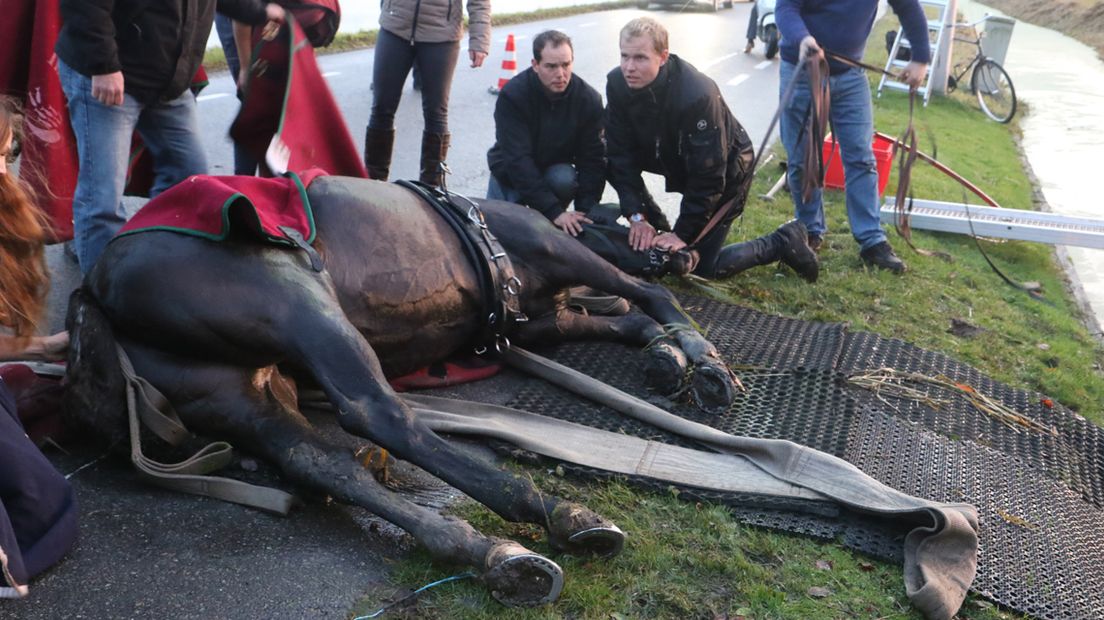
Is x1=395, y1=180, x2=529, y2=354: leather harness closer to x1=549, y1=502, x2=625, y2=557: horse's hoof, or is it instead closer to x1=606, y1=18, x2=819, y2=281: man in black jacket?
x1=549, y1=502, x2=625, y2=557: horse's hoof

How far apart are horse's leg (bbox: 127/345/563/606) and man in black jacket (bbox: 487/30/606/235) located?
7.07ft

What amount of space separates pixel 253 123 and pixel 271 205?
129 centimetres

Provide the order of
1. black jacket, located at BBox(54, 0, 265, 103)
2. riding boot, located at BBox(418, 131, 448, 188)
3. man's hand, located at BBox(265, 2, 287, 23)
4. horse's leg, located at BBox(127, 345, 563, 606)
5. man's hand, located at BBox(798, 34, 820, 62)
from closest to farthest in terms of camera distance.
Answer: horse's leg, located at BBox(127, 345, 563, 606) < black jacket, located at BBox(54, 0, 265, 103) < man's hand, located at BBox(265, 2, 287, 23) < man's hand, located at BBox(798, 34, 820, 62) < riding boot, located at BBox(418, 131, 448, 188)

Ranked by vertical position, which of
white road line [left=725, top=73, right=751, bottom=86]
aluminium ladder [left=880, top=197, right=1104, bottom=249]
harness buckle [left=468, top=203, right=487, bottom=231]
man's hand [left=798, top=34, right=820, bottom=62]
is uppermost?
man's hand [left=798, top=34, right=820, bottom=62]

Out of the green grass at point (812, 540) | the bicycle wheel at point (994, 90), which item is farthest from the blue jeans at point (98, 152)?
the bicycle wheel at point (994, 90)

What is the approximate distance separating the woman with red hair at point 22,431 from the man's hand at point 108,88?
538 millimetres

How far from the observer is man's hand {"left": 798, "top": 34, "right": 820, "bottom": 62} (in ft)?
17.3

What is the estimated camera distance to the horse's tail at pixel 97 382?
2.92 m

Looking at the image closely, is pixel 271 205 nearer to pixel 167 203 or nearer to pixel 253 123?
pixel 167 203

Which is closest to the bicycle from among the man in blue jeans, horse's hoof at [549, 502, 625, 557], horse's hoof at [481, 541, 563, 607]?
the man in blue jeans

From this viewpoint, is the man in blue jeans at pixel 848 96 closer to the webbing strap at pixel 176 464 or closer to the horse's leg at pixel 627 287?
the horse's leg at pixel 627 287

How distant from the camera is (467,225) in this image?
3799 mm

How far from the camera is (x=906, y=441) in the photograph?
368 cm

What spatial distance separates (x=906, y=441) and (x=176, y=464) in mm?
2516
